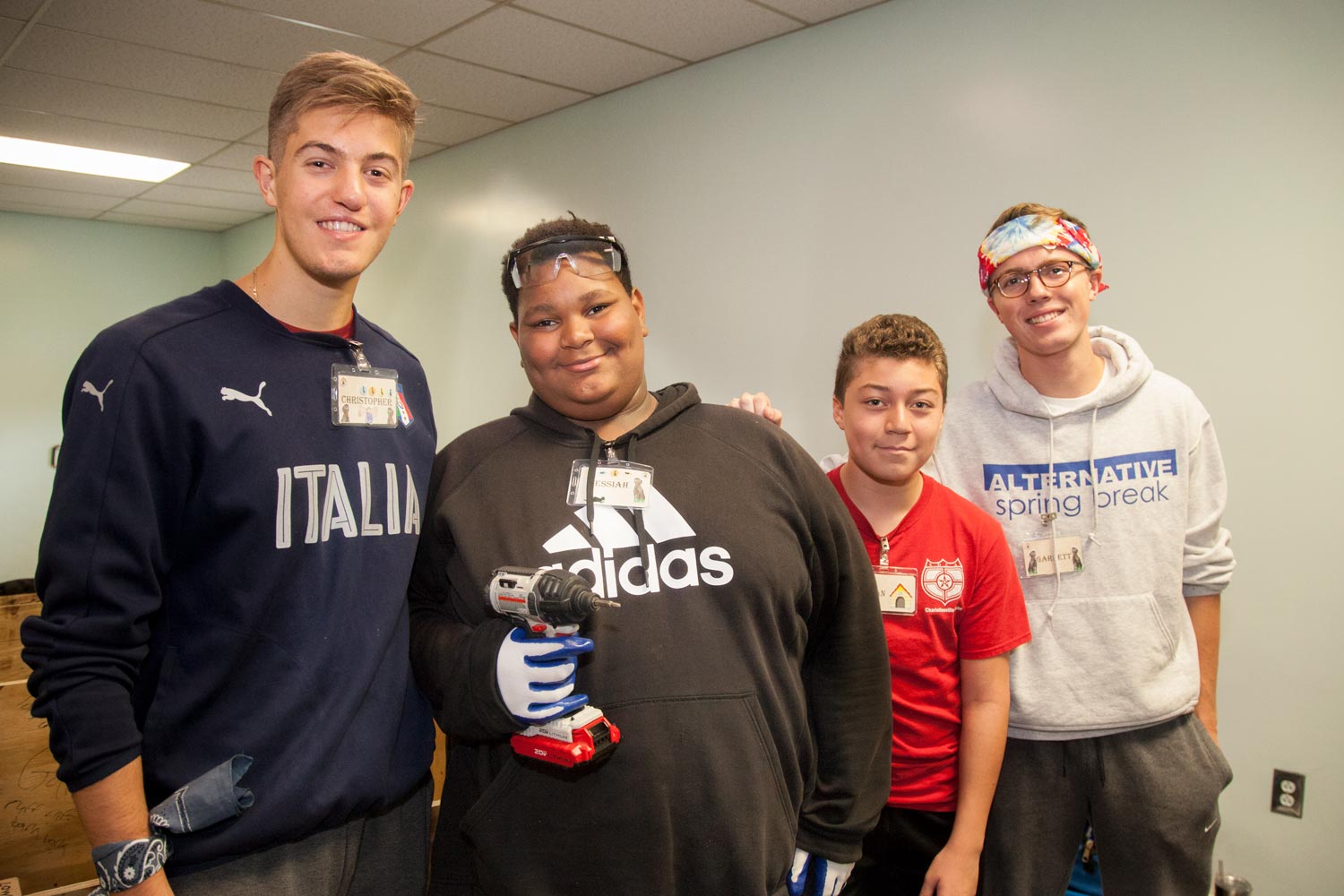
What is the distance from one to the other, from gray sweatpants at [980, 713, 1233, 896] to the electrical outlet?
3.22 ft

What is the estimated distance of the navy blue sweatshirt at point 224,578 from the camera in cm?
111

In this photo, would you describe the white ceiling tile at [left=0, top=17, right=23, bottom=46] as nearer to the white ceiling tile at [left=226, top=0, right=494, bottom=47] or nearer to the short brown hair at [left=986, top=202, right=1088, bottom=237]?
the white ceiling tile at [left=226, top=0, right=494, bottom=47]

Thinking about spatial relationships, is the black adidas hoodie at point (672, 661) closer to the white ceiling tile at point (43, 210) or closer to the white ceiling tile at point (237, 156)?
the white ceiling tile at point (237, 156)

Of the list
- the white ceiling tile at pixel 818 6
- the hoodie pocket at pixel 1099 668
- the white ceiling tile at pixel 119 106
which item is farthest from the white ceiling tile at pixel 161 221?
the hoodie pocket at pixel 1099 668

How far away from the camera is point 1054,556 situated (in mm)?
1764

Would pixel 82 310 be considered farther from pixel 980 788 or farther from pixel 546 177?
pixel 980 788

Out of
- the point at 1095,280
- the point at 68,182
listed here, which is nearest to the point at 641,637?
the point at 1095,280

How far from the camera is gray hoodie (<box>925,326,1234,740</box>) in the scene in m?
1.71

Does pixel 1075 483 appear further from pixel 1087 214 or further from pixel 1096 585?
pixel 1087 214

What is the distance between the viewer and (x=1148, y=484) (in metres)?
1.75

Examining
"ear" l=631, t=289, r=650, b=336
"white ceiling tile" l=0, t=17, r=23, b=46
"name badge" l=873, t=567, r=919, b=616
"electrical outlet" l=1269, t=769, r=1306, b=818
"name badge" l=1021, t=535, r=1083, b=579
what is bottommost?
"electrical outlet" l=1269, t=769, r=1306, b=818

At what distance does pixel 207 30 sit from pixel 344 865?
11.9 feet

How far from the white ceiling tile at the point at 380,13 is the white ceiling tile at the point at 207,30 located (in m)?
0.10

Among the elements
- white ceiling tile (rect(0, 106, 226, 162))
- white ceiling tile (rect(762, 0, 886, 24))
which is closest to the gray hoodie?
white ceiling tile (rect(762, 0, 886, 24))
